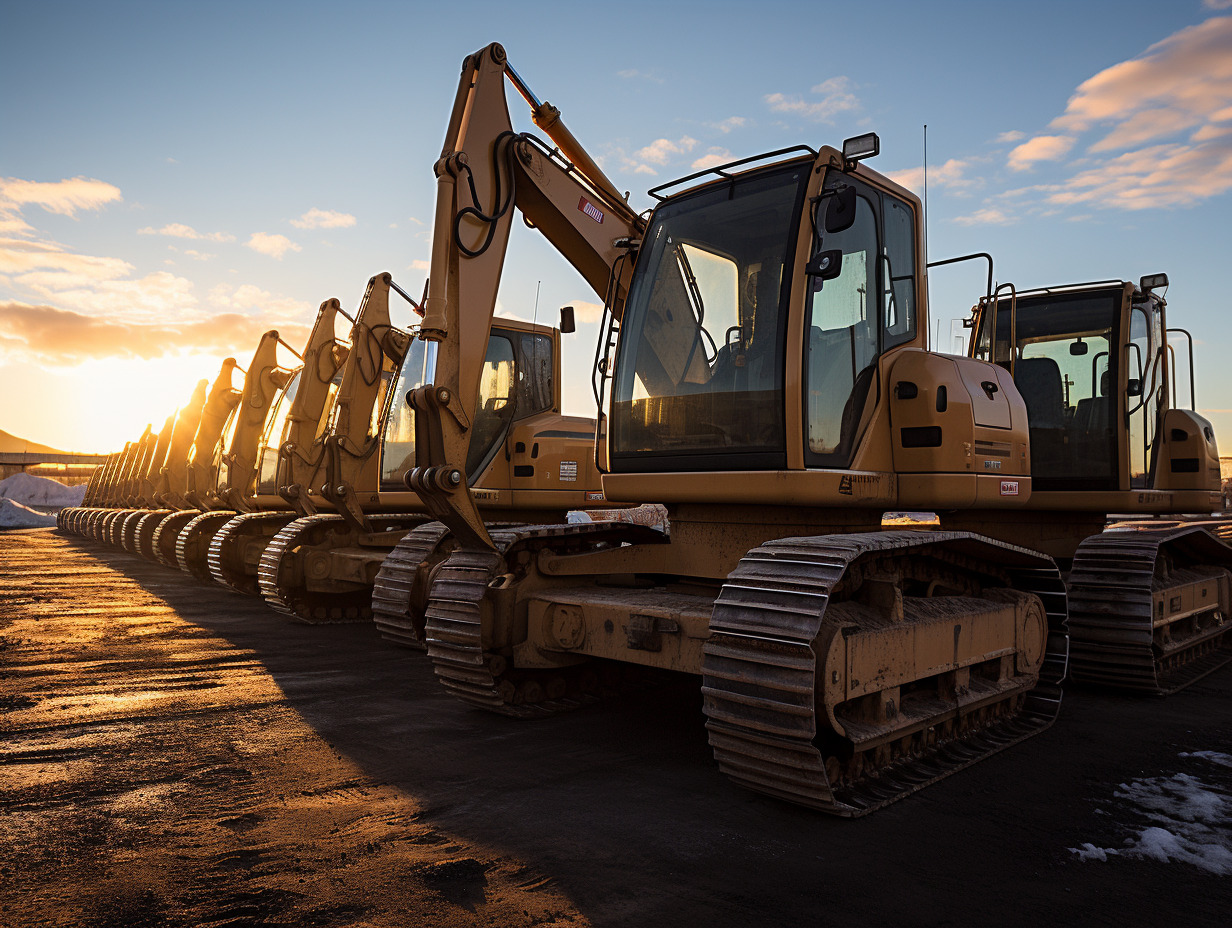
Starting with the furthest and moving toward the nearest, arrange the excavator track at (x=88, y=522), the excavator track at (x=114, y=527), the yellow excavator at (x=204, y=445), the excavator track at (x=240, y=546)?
1. the excavator track at (x=88, y=522)
2. the excavator track at (x=114, y=527)
3. the yellow excavator at (x=204, y=445)
4. the excavator track at (x=240, y=546)

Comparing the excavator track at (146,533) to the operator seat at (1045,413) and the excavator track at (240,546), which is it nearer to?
the excavator track at (240,546)

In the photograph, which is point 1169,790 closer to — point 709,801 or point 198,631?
point 709,801

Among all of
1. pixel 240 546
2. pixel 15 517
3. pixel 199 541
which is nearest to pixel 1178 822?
pixel 240 546

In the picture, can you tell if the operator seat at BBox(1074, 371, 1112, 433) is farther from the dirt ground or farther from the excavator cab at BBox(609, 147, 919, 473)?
the excavator cab at BBox(609, 147, 919, 473)

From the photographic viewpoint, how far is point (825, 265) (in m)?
4.62

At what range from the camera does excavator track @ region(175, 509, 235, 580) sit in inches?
562

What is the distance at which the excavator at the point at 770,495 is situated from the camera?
3982 millimetres

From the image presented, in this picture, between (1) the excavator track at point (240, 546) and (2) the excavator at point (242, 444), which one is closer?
(1) the excavator track at point (240, 546)

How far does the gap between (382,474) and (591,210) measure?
4.02 metres

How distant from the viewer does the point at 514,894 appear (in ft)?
10.0

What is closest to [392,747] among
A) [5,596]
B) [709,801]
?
[709,801]

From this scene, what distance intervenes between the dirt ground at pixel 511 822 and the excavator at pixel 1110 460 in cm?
88

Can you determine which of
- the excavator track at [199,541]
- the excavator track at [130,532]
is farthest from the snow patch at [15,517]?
the excavator track at [199,541]

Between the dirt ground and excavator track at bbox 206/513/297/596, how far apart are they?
18.7 feet
